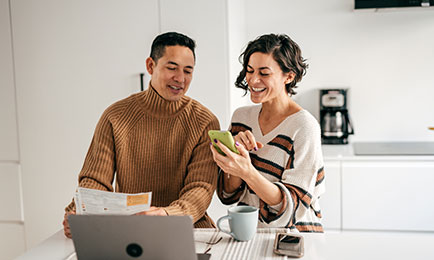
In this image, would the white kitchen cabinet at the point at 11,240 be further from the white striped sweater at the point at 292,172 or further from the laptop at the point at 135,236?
the laptop at the point at 135,236

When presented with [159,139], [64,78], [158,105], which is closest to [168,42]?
[158,105]

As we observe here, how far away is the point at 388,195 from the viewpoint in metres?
2.54

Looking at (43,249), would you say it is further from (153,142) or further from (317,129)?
(317,129)

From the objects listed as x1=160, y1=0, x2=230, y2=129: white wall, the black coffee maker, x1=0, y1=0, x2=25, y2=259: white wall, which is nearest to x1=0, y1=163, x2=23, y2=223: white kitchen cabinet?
x1=0, y1=0, x2=25, y2=259: white wall

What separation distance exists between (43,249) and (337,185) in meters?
1.79

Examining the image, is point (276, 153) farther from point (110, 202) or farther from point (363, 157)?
point (363, 157)

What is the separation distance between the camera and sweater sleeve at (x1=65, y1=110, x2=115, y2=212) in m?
1.54

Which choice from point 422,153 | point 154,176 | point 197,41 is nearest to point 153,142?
point 154,176

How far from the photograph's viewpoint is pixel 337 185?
2.56 metres

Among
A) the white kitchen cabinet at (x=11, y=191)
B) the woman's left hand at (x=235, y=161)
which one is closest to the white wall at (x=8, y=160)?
the white kitchen cabinet at (x=11, y=191)

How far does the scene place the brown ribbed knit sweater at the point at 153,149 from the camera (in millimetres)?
1571

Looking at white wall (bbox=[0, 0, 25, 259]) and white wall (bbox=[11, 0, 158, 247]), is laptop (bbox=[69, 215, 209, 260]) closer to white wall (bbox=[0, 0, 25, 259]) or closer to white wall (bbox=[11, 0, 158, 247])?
white wall (bbox=[11, 0, 158, 247])

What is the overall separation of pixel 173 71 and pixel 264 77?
33 centimetres

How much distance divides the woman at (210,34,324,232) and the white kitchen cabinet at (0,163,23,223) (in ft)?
5.43
